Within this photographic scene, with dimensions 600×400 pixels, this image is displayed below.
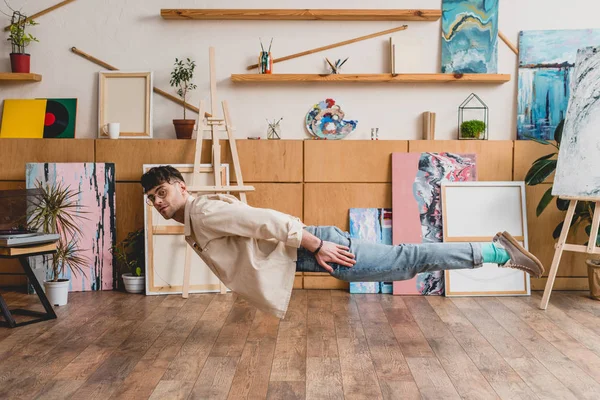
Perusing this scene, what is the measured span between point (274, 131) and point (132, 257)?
1.53m

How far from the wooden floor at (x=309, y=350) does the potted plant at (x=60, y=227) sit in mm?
199

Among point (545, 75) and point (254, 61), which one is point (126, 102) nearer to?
point (254, 61)

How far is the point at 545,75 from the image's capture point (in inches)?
211

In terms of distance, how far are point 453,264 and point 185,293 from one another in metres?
2.35

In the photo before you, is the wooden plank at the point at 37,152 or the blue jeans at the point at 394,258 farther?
the wooden plank at the point at 37,152

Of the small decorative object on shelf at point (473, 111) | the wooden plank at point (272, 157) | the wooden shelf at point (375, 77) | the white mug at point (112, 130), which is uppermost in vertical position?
the wooden shelf at point (375, 77)

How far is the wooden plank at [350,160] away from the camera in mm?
5141

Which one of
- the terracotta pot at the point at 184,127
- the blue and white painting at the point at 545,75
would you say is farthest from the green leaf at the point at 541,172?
the terracotta pot at the point at 184,127

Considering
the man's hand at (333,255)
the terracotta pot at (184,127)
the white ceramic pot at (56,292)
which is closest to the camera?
the man's hand at (333,255)

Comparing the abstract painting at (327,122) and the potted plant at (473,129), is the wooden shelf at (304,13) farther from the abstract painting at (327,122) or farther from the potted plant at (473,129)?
the potted plant at (473,129)

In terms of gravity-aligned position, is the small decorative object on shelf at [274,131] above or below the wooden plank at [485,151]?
above

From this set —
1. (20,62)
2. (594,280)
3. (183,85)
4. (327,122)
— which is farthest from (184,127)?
(594,280)

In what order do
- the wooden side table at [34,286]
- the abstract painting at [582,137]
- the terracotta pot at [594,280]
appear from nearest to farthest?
the wooden side table at [34,286] → the abstract painting at [582,137] → the terracotta pot at [594,280]

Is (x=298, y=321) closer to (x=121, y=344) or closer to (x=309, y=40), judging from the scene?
(x=121, y=344)
